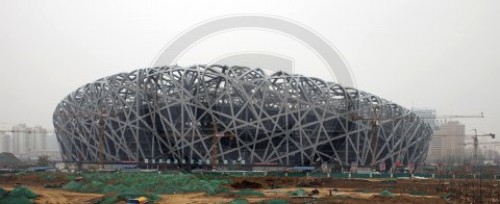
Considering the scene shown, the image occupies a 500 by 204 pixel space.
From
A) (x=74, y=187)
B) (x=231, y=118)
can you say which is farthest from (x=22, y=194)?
(x=231, y=118)

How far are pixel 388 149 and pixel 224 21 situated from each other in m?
36.7

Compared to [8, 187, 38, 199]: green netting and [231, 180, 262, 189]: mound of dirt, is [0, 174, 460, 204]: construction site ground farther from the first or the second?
[8, 187, 38, 199]: green netting

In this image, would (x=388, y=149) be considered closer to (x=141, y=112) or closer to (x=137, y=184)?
(x=141, y=112)

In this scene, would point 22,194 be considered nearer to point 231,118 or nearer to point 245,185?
point 245,185

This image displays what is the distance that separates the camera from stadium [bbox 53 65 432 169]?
73.4 metres

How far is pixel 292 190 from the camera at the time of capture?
3894cm

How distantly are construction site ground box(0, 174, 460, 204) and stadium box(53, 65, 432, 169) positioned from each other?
2452 centimetres

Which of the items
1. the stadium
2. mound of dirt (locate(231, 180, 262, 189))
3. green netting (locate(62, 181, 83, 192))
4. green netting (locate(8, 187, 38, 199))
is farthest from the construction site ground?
the stadium

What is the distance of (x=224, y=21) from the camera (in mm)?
66688

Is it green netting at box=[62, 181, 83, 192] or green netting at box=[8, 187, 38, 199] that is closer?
green netting at box=[8, 187, 38, 199]

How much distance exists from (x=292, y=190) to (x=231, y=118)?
3560cm

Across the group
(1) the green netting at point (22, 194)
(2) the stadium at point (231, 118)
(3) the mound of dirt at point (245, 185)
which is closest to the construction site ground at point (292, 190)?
(3) the mound of dirt at point (245, 185)

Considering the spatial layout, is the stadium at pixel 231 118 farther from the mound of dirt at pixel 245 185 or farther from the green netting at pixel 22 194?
the green netting at pixel 22 194

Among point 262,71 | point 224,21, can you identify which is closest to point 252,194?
point 224,21
